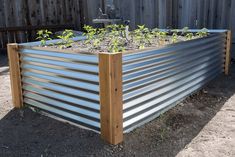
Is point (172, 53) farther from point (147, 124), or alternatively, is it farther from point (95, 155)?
point (95, 155)

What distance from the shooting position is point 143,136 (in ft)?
11.2

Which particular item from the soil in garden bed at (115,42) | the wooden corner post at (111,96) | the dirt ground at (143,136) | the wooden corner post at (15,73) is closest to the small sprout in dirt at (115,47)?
the soil in garden bed at (115,42)

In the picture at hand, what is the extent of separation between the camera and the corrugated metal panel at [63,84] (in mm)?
3309

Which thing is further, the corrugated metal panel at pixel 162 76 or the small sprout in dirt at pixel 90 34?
the small sprout in dirt at pixel 90 34

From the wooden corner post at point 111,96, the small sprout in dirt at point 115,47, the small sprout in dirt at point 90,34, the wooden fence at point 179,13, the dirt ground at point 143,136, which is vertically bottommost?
the dirt ground at point 143,136

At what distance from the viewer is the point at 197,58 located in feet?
15.7

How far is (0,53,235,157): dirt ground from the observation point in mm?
3123

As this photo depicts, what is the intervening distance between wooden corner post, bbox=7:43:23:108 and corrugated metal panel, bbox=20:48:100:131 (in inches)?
2.8

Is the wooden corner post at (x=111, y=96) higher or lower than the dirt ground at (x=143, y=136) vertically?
higher

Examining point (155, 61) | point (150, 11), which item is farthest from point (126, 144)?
point (150, 11)

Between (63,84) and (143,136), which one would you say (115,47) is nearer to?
(63,84)

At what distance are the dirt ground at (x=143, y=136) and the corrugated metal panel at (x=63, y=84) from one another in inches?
6.7

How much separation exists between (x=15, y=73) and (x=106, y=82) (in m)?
1.75

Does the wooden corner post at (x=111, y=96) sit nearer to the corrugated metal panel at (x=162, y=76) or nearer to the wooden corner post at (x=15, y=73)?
the corrugated metal panel at (x=162, y=76)
